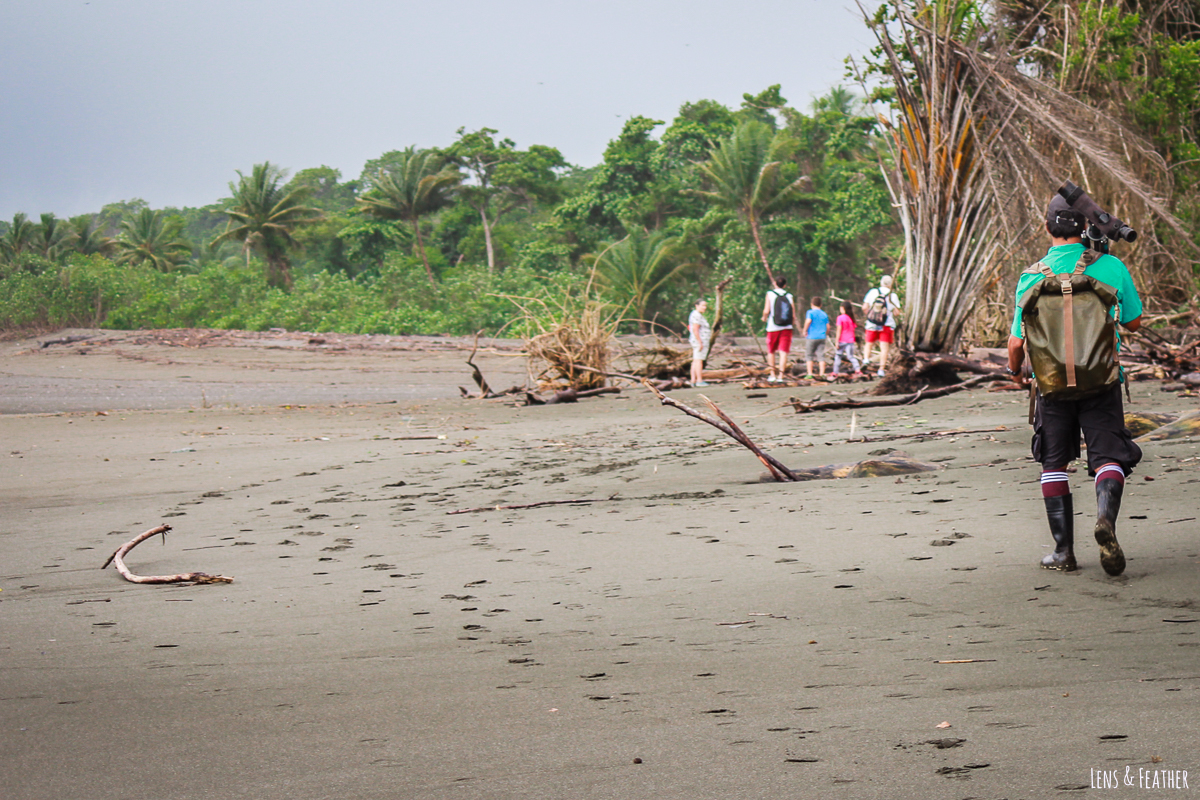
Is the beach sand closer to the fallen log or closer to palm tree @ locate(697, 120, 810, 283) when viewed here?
the fallen log

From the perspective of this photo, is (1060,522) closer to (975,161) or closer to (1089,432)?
(1089,432)

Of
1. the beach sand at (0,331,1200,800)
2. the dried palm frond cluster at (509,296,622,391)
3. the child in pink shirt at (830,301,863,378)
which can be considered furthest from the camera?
the child in pink shirt at (830,301,863,378)

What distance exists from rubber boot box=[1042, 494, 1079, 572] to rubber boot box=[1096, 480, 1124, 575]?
4.3 inches

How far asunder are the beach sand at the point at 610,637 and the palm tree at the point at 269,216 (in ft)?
121

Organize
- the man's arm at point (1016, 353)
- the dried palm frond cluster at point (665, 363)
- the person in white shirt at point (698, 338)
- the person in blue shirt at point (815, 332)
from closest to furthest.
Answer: the man's arm at point (1016, 353), the person in white shirt at point (698, 338), the person in blue shirt at point (815, 332), the dried palm frond cluster at point (665, 363)

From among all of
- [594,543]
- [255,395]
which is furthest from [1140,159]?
[255,395]

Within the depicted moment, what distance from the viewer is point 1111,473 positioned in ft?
11.1

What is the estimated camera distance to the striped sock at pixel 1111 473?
338 cm

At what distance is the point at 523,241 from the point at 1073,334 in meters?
39.3

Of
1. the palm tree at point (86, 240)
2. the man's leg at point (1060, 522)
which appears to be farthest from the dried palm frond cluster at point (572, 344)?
the palm tree at point (86, 240)

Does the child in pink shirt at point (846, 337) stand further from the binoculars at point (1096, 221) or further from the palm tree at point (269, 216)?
the palm tree at point (269, 216)

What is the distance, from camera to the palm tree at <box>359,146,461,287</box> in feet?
136

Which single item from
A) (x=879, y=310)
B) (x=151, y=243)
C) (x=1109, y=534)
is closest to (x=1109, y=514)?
(x=1109, y=534)

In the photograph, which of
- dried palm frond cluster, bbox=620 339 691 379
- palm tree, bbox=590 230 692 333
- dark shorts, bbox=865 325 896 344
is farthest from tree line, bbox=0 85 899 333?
dark shorts, bbox=865 325 896 344
